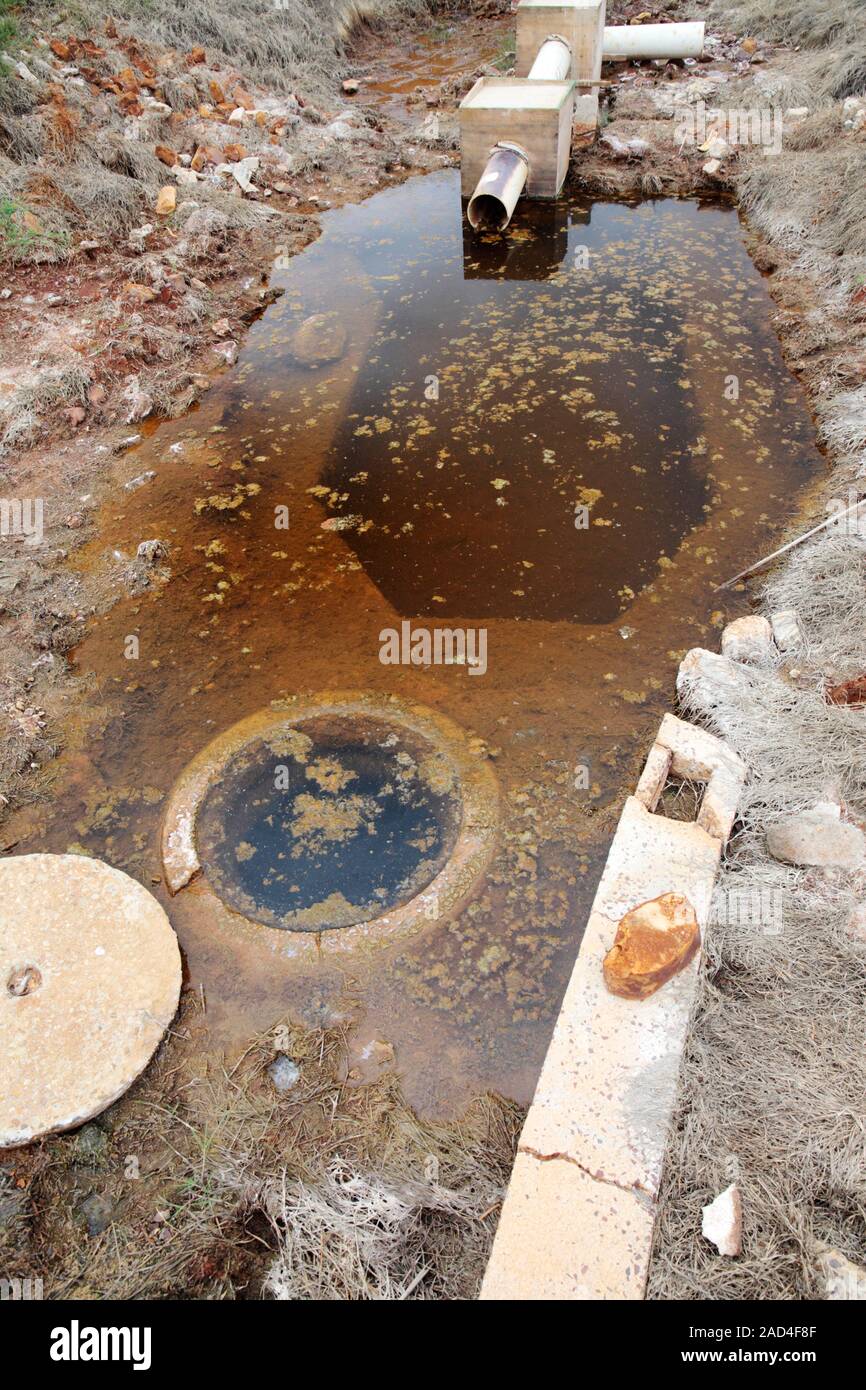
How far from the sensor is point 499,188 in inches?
319

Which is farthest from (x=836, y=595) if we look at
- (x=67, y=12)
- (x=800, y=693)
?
(x=67, y=12)

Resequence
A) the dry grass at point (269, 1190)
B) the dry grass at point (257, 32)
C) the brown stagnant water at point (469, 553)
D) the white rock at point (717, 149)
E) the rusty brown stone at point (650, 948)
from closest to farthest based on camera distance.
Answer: the dry grass at point (269, 1190) < the rusty brown stone at point (650, 948) < the brown stagnant water at point (469, 553) < the white rock at point (717, 149) < the dry grass at point (257, 32)

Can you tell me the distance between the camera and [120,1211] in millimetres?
2746

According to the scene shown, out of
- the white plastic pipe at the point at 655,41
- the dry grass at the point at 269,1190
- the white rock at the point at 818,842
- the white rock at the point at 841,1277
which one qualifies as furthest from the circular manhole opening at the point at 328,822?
the white plastic pipe at the point at 655,41

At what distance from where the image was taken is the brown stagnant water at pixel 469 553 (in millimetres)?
3373

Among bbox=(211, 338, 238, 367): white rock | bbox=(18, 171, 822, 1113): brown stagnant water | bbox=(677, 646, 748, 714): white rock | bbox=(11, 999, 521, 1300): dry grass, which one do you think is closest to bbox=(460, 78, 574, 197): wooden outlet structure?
bbox=(18, 171, 822, 1113): brown stagnant water

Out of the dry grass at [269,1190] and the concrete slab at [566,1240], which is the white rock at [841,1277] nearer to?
the concrete slab at [566,1240]

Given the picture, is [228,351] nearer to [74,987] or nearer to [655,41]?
[74,987]

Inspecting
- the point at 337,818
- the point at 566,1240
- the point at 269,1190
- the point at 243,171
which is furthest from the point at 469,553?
the point at 243,171

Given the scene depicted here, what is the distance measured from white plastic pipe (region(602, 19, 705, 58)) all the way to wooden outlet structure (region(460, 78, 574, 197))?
386cm

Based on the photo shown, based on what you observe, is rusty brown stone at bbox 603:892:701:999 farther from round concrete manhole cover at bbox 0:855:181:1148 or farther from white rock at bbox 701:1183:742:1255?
round concrete manhole cover at bbox 0:855:181:1148

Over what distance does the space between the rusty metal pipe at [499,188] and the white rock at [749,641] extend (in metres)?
5.81

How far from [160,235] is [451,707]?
6518mm

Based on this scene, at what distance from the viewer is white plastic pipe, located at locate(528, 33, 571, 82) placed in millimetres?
9086
